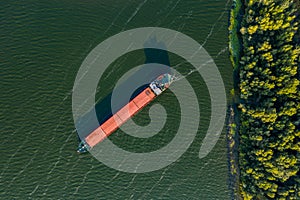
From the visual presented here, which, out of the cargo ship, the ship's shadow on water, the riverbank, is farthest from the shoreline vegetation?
the ship's shadow on water

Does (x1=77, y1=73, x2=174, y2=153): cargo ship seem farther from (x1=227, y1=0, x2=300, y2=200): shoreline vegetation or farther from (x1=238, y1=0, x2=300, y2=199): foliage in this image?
(x1=238, y1=0, x2=300, y2=199): foliage

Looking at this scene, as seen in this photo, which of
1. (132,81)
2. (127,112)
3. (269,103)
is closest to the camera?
(269,103)

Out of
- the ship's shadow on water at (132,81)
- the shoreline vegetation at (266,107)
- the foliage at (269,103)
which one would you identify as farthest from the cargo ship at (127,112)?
the foliage at (269,103)

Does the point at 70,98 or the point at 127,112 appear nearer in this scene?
the point at 127,112

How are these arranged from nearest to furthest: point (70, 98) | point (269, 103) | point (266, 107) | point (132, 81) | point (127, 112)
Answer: point (269, 103) < point (266, 107) < point (127, 112) < point (70, 98) < point (132, 81)

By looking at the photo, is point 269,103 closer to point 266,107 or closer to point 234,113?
point 266,107

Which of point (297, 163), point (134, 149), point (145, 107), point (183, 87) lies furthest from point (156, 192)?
point (297, 163)

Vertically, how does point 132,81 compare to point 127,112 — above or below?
above

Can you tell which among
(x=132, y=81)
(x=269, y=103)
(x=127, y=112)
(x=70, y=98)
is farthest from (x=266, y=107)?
(x=70, y=98)

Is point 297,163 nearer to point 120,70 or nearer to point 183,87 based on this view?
point 183,87
